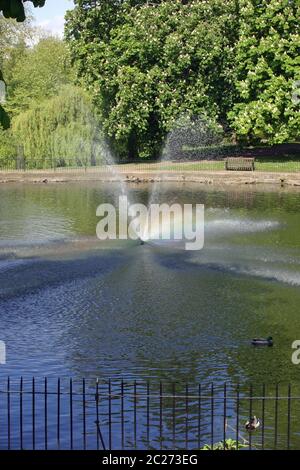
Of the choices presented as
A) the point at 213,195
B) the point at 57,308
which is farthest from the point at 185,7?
the point at 57,308

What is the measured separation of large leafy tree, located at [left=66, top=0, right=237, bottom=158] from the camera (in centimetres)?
5647

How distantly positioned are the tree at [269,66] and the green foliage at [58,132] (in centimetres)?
1030

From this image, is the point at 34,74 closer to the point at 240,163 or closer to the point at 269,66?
the point at 240,163

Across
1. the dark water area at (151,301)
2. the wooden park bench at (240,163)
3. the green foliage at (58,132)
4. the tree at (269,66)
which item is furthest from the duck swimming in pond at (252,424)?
the green foliage at (58,132)

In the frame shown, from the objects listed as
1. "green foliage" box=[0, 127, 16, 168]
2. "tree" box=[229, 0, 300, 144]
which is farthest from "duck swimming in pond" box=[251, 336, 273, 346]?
"green foliage" box=[0, 127, 16, 168]

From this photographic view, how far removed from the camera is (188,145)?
64812 mm

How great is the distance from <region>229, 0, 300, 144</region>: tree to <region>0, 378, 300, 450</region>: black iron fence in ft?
127

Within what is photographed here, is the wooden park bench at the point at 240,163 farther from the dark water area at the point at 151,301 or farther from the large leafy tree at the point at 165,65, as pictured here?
the dark water area at the point at 151,301

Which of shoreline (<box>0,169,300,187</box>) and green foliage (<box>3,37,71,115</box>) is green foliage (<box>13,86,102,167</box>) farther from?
green foliage (<box>3,37,71,115</box>)

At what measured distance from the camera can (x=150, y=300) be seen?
80.2 feet

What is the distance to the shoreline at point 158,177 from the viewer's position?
52.8 m

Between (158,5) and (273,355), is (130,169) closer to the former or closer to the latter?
(158,5)

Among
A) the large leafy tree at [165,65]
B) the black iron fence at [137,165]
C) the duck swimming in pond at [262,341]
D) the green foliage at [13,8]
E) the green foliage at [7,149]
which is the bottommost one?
the duck swimming in pond at [262,341]

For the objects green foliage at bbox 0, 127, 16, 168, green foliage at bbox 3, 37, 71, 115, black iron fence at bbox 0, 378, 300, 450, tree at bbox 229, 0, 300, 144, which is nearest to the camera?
black iron fence at bbox 0, 378, 300, 450
